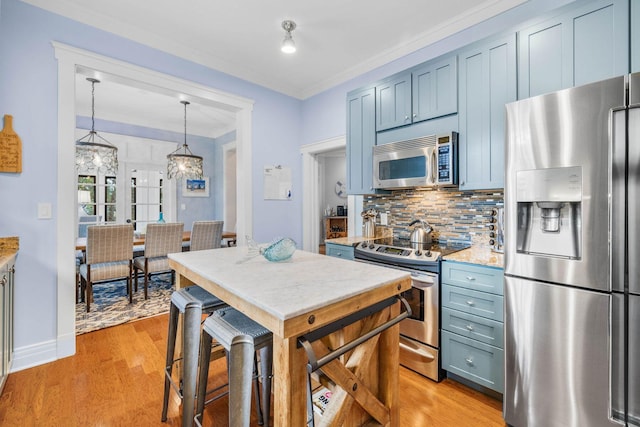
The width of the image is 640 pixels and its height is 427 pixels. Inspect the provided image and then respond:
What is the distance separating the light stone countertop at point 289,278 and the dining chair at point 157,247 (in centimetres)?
237

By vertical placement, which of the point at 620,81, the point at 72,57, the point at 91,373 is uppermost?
the point at 72,57

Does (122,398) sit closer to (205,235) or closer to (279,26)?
(205,235)

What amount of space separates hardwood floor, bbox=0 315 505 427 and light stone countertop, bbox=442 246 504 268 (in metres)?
0.89

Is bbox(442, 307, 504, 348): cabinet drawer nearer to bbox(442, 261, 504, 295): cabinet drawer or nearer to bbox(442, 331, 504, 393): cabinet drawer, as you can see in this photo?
bbox(442, 331, 504, 393): cabinet drawer

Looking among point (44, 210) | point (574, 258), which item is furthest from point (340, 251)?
point (44, 210)

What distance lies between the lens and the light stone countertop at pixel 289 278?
1004 millimetres

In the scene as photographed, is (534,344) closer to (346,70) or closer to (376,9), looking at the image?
(376,9)

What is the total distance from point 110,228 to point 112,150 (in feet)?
3.51

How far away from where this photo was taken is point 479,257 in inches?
79.9

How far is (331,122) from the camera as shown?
376cm

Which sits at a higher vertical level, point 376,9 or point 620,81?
point 376,9

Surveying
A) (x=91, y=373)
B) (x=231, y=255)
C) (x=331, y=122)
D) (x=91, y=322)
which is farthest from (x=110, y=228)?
(x=331, y=122)

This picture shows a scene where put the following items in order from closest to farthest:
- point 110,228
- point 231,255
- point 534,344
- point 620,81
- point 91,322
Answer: point 620,81
point 534,344
point 231,255
point 91,322
point 110,228

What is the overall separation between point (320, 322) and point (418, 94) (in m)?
2.20
